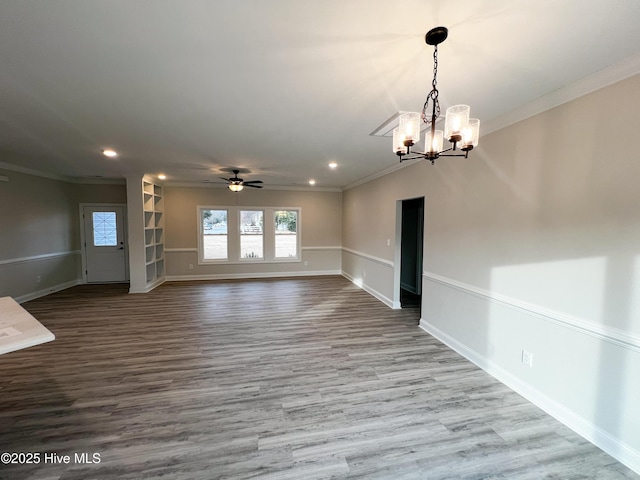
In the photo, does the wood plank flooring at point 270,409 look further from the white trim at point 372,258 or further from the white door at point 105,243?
the white door at point 105,243

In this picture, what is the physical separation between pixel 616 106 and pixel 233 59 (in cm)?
263

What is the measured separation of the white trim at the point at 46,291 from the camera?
17.0 feet

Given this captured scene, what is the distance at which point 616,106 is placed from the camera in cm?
186

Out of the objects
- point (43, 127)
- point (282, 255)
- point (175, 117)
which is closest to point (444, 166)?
point (175, 117)

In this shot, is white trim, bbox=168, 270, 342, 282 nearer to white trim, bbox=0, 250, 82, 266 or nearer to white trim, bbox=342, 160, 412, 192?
white trim, bbox=0, 250, 82, 266

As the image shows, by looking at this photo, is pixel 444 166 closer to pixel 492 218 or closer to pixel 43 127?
pixel 492 218

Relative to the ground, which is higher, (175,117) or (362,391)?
(175,117)

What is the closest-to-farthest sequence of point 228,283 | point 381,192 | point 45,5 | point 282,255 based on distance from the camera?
point 45,5
point 381,192
point 228,283
point 282,255

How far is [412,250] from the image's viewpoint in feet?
20.5

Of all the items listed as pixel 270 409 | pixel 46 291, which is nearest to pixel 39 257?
pixel 46 291

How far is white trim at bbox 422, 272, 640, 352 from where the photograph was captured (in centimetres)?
181

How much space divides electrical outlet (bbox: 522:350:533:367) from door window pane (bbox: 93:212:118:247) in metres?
8.37

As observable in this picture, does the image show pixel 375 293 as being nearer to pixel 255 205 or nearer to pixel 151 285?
pixel 255 205

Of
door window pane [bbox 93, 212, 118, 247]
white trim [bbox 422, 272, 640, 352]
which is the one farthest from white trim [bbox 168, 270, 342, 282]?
white trim [bbox 422, 272, 640, 352]
